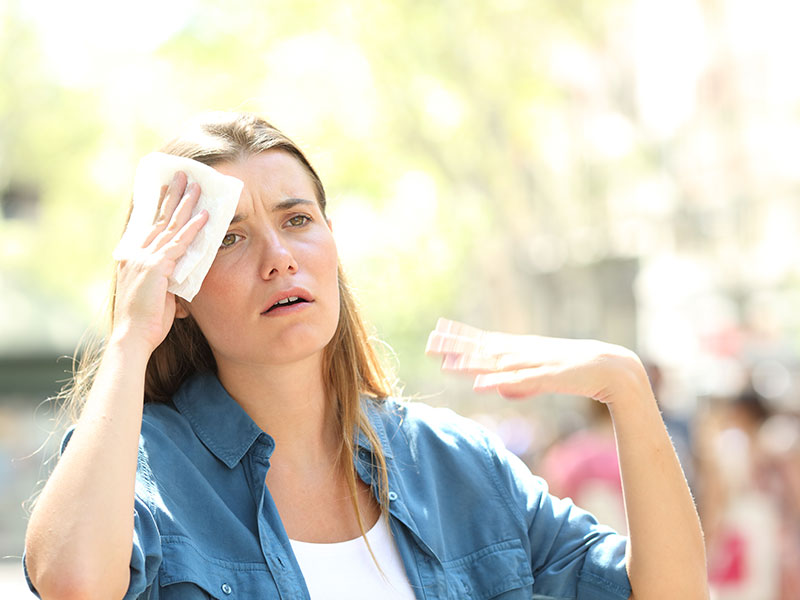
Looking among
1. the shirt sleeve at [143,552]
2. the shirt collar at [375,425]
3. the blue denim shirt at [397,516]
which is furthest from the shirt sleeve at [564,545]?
the shirt sleeve at [143,552]

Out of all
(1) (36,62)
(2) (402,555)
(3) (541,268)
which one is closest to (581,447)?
(2) (402,555)

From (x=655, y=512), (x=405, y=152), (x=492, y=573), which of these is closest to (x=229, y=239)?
(x=492, y=573)

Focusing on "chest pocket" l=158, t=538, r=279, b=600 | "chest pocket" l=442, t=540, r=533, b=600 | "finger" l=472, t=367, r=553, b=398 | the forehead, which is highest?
the forehead

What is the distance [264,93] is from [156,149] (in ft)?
37.6

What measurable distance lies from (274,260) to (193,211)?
0.62 ft

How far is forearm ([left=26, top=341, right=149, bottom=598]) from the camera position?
1.79m

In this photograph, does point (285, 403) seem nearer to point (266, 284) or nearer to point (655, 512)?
point (266, 284)

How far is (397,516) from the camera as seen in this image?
2238mm

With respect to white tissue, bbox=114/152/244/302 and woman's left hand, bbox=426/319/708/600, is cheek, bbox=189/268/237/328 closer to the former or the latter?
white tissue, bbox=114/152/244/302

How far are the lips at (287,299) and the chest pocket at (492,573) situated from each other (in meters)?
0.62

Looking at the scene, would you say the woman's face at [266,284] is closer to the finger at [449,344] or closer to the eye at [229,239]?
the eye at [229,239]

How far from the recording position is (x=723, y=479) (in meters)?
6.25

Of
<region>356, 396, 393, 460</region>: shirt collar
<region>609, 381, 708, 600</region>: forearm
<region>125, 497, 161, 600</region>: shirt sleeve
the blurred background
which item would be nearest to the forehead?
<region>356, 396, 393, 460</region>: shirt collar

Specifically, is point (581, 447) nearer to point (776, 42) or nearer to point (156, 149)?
point (156, 149)
